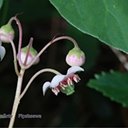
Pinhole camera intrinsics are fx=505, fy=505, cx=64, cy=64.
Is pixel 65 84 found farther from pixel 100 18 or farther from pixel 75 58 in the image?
pixel 100 18

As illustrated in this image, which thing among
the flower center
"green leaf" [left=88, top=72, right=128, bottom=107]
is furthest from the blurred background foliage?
the flower center

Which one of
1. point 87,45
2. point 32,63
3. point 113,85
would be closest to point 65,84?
point 32,63

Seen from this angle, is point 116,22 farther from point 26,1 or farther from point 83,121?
point 83,121

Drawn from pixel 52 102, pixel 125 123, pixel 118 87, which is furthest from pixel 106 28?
pixel 52 102

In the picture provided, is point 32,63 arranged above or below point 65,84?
above

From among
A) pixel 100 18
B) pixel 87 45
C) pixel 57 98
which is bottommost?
pixel 57 98

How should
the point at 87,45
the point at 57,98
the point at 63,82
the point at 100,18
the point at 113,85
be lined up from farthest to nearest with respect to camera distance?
1. the point at 57,98
2. the point at 87,45
3. the point at 113,85
4. the point at 63,82
5. the point at 100,18

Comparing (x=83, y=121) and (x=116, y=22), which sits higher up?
(x=116, y=22)
